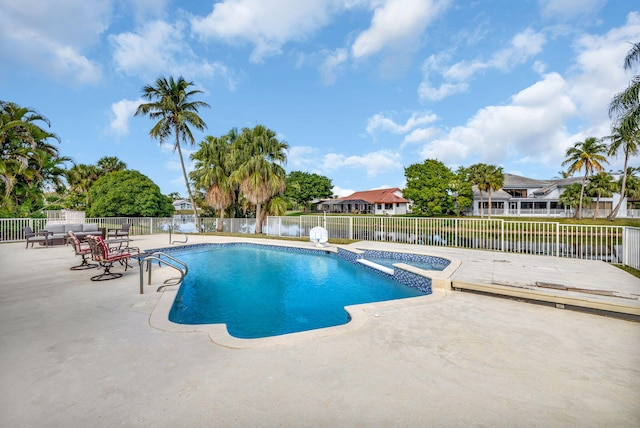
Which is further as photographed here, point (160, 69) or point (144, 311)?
point (160, 69)

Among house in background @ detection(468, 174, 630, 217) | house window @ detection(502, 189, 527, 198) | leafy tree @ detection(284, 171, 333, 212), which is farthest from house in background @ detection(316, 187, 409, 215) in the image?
house window @ detection(502, 189, 527, 198)

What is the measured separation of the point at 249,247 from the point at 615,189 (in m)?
40.2

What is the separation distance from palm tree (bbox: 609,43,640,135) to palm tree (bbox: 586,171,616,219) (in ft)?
91.9

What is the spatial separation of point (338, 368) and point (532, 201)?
4356 centimetres

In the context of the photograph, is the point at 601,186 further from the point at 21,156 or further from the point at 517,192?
the point at 21,156

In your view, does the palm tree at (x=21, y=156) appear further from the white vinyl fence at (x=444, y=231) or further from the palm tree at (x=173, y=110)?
the palm tree at (x=173, y=110)

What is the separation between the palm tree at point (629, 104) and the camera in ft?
29.7

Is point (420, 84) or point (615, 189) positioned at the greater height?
point (420, 84)

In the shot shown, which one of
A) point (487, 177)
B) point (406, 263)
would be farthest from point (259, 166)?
point (487, 177)

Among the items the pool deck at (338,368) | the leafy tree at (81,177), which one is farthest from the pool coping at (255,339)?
the leafy tree at (81,177)

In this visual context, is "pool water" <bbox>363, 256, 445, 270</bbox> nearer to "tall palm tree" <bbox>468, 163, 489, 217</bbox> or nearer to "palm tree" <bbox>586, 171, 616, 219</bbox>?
"tall palm tree" <bbox>468, 163, 489, 217</bbox>

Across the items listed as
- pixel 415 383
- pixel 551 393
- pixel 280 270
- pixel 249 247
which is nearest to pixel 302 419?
pixel 415 383

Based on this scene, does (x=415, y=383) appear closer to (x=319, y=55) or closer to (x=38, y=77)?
(x=319, y=55)

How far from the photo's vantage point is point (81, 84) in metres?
13.9
